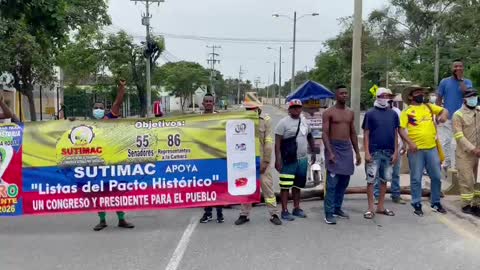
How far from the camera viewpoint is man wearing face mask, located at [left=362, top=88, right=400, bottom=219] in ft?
26.6

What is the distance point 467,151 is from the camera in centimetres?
827

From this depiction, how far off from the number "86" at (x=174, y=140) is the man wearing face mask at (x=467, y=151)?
155 inches

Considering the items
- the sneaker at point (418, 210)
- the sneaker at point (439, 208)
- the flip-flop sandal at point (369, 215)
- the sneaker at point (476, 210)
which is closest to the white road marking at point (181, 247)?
the flip-flop sandal at point (369, 215)

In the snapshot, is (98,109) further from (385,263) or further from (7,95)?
(7,95)

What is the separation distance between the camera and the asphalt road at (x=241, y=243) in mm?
6074

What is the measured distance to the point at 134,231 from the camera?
755 centimetres

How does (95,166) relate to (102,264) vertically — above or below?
above

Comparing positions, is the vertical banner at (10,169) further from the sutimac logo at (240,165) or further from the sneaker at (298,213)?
the sneaker at (298,213)

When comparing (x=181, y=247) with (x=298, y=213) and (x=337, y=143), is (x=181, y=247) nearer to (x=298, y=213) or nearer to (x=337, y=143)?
(x=298, y=213)

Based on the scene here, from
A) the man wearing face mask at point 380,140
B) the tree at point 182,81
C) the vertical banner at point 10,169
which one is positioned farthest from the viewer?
the tree at point 182,81

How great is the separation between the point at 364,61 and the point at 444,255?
165 ft

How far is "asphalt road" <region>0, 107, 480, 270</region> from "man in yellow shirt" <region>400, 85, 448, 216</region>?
461 mm

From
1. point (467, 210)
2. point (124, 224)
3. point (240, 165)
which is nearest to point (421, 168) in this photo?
point (467, 210)

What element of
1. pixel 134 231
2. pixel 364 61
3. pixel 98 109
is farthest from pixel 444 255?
pixel 364 61
